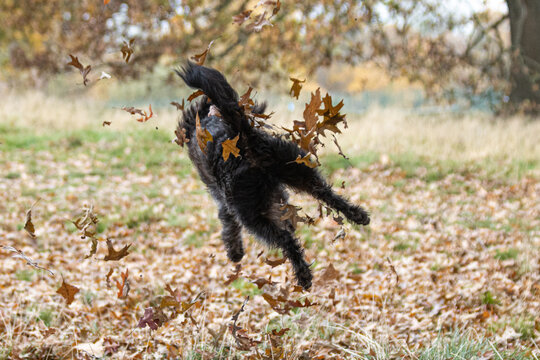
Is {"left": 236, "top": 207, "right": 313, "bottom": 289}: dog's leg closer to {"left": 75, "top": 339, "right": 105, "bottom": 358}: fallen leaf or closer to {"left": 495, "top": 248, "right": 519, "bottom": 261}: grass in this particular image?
{"left": 75, "top": 339, "right": 105, "bottom": 358}: fallen leaf

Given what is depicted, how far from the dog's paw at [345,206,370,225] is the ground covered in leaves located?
0.51 ft

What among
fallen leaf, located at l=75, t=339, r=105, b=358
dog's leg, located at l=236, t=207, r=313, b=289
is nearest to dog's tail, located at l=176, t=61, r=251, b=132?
dog's leg, located at l=236, t=207, r=313, b=289

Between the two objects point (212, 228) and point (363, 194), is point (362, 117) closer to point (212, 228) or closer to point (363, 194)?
point (363, 194)

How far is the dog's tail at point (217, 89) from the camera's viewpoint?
2568 millimetres

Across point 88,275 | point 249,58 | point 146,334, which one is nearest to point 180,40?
point 249,58

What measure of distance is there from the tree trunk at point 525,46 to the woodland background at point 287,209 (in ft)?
0.15

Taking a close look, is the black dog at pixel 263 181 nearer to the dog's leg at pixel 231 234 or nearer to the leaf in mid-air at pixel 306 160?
the dog's leg at pixel 231 234

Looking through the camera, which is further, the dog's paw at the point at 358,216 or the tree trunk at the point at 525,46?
the tree trunk at the point at 525,46

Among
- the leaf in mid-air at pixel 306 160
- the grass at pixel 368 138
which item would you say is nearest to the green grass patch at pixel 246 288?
the leaf in mid-air at pixel 306 160

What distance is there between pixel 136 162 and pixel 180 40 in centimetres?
317

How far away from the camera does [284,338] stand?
3295 mm

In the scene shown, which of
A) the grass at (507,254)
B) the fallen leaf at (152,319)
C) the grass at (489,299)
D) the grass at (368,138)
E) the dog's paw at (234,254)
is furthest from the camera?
the grass at (368,138)

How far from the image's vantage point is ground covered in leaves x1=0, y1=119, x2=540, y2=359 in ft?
10.2

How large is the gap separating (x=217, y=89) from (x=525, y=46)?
1069 centimetres
